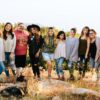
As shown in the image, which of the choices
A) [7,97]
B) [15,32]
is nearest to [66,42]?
[15,32]

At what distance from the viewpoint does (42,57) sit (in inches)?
556

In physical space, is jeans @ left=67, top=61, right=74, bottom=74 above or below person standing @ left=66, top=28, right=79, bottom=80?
below

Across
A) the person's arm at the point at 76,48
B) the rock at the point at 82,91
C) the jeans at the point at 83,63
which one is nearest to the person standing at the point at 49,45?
the person's arm at the point at 76,48

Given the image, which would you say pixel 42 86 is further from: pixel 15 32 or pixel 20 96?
pixel 15 32

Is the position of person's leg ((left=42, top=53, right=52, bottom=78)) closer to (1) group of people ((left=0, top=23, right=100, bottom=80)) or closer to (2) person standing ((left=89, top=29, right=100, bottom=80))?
(1) group of people ((left=0, top=23, right=100, bottom=80))

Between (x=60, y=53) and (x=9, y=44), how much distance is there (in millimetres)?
1605

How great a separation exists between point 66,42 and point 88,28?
795 mm

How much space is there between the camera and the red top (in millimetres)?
13969

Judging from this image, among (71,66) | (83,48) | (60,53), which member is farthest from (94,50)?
(60,53)

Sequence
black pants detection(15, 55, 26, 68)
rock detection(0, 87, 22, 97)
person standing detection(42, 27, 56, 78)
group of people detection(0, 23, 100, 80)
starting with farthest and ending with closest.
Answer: black pants detection(15, 55, 26, 68) < group of people detection(0, 23, 100, 80) < person standing detection(42, 27, 56, 78) < rock detection(0, 87, 22, 97)

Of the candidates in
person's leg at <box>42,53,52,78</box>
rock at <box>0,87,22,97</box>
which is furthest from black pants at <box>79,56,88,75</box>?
rock at <box>0,87,22,97</box>

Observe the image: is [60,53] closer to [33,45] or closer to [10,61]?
[33,45]

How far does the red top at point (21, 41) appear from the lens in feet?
45.8

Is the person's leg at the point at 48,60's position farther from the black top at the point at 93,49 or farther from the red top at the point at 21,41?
the black top at the point at 93,49
